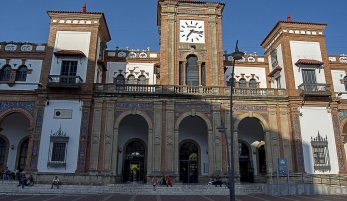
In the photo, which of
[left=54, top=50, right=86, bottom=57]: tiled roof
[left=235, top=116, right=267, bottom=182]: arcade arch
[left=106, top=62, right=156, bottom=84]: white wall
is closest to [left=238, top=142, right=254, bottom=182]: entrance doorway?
[left=235, top=116, right=267, bottom=182]: arcade arch

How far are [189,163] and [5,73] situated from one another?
18168 millimetres

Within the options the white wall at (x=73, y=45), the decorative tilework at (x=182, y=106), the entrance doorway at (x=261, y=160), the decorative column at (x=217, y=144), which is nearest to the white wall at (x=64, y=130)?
the white wall at (x=73, y=45)

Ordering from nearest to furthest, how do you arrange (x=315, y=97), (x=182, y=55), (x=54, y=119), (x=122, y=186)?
(x=122, y=186) → (x=54, y=119) → (x=315, y=97) → (x=182, y=55)

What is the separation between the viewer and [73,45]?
25500 millimetres

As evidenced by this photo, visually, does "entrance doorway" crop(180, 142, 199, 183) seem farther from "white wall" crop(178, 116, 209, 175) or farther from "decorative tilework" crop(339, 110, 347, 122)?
"decorative tilework" crop(339, 110, 347, 122)

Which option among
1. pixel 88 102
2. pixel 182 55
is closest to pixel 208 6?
pixel 182 55

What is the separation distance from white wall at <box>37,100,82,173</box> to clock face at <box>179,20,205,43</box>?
11394mm

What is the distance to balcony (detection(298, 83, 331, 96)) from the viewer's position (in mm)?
24719

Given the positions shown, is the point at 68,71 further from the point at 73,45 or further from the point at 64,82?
the point at 73,45

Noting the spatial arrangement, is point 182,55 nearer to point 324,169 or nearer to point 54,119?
point 54,119

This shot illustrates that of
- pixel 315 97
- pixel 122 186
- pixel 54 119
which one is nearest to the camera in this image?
pixel 122 186

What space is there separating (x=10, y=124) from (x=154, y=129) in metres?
13.6

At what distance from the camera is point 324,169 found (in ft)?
77.2

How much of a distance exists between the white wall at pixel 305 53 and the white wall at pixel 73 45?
60.7 feet
